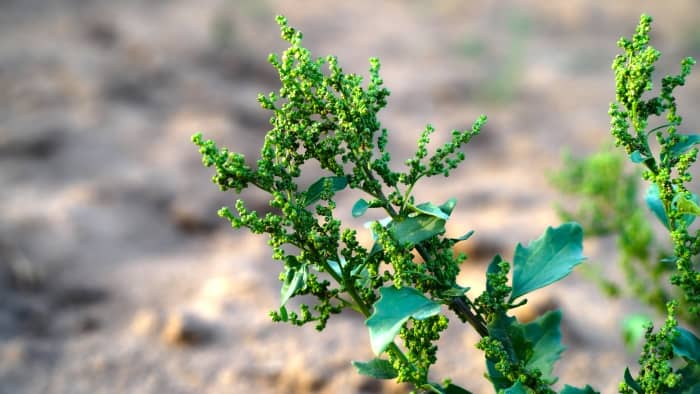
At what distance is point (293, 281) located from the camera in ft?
4.64

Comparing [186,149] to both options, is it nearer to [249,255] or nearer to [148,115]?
[148,115]

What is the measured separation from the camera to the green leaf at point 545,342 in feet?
5.37

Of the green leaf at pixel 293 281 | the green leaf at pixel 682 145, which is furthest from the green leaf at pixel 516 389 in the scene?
the green leaf at pixel 682 145

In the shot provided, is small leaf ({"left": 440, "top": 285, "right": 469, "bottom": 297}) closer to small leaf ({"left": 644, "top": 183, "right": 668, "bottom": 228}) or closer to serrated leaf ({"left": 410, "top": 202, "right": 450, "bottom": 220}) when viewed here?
serrated leaf ({"left": 410, "top": 202, "right": 450, "bottom": 220})

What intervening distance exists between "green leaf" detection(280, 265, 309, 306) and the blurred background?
1.47m

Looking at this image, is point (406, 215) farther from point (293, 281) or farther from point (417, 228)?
point (293, 281)

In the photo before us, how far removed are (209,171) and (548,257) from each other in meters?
3.25

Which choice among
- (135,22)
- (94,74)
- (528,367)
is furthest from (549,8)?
(528,367)

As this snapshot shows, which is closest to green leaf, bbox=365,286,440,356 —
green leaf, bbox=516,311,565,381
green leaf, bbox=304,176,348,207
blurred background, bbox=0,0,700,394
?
green leaf, bbox=304,176,348,207

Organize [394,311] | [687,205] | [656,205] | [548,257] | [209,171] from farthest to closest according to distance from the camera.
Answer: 1. [209,171]
2. [656,205]
3. [548,257]
4. [687,205]
5. [394,311]

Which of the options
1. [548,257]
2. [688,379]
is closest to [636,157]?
[548,257]

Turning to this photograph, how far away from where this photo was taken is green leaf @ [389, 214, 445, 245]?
1.40 meters

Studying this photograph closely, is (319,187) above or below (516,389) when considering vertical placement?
above

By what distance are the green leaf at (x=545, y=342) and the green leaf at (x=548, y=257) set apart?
0.16 m
